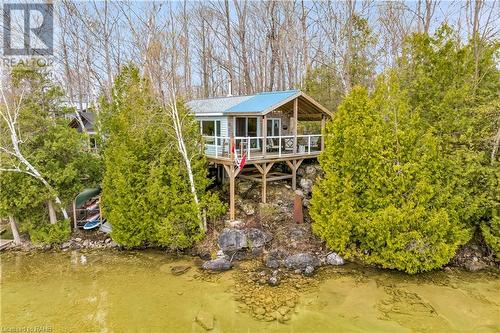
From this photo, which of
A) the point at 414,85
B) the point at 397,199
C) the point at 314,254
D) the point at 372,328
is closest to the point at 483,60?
the point at 414,85

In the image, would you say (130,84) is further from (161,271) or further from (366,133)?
(366,133)

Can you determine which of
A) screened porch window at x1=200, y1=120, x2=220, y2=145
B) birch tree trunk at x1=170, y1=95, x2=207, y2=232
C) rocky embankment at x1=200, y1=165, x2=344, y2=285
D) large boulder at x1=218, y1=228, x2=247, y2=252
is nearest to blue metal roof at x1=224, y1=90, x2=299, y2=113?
screened porch window at x1=200, y1=120, x2=220, y2=145

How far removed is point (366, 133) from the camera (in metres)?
10.4

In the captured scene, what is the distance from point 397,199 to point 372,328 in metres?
4.04

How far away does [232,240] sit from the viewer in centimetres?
1190

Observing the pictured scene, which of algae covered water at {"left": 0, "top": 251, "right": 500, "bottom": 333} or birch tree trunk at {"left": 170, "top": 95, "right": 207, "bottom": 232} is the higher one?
birch tree trunk at {"left": 170, "top": 95, "right": 207, "bottom": 232}

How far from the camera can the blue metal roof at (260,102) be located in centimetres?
1302

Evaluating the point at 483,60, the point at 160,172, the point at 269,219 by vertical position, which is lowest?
the point at 269,219

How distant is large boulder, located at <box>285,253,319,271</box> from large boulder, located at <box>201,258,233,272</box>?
1983mm

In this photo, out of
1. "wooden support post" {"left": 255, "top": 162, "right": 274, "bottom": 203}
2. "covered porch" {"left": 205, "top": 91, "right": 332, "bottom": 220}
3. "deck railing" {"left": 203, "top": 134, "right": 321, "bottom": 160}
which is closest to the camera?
"covered porch" {"left": 205, "top": 91, "right": 332, "bottom": 220}

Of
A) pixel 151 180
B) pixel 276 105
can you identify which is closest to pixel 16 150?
pixel 151 180

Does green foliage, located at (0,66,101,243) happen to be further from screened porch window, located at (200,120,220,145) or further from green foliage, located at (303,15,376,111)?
green foliage, located at (303,15,376,111)

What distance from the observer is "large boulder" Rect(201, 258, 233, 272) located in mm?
10805

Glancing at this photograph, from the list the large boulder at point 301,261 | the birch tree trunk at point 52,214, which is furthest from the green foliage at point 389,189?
the birch tree trunk at point 52,214
